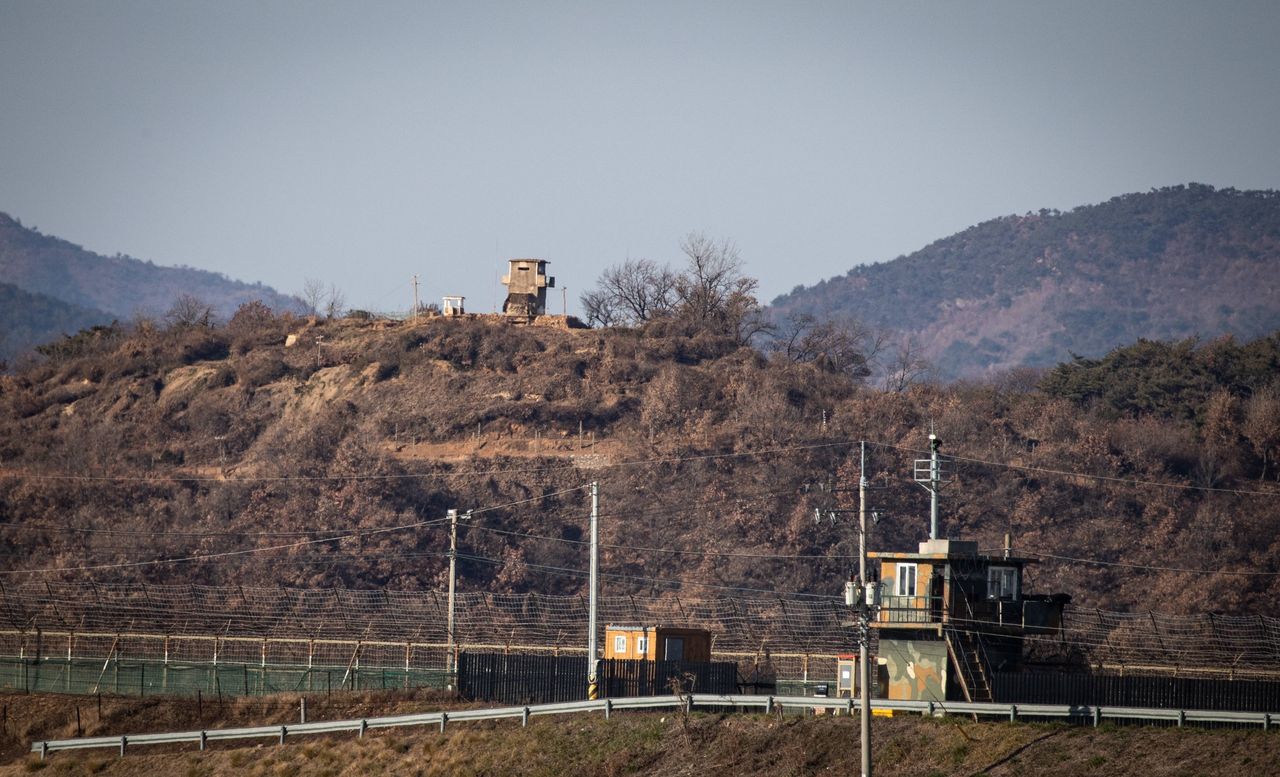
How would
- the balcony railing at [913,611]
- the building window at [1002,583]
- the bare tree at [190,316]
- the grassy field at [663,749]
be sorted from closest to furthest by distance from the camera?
the grassy field at [663,749] < the balcony railing at [913,611] < the building window at [1002,583] < the bare tree at [190,316]

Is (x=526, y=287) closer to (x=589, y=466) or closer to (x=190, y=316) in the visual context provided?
(x=589, y=466)

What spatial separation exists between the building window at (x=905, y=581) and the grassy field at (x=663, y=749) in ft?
22.9

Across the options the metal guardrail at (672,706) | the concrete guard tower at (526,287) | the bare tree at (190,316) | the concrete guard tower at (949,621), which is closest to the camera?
the metal guardrail at (672,706)

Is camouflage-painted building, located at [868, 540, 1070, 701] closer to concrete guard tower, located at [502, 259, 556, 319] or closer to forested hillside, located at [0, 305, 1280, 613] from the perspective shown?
forested hillside, located at [0, 305, 1280, 613]

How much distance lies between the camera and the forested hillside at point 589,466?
83.7m

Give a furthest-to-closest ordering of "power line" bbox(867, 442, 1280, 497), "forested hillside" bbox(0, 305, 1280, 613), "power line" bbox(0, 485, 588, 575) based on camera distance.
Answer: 1. "power line" bbox(867, 442, 1280, 497)
2. "forested hillside" bbox(0, 305, 1280, 613)
3. "power line" bbox(0, 485, 588, 575)

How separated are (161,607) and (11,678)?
618 inches

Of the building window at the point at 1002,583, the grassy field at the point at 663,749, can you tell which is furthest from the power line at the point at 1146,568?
the grassy field at the point at 663,749

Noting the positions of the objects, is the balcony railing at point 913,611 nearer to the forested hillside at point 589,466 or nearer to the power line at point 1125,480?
the forested hillside at point 589,466

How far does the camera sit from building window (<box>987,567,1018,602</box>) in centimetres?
4822

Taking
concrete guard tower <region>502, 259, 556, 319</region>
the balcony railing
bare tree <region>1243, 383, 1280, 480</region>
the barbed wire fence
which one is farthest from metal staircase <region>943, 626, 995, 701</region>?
concrete guard tower <region>502, 259, 556, 319</region>

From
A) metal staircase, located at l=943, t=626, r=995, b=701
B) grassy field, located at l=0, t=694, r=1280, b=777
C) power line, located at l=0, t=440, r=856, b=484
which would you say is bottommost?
grassy field, located at l=0, t=694, r=1280, b=777

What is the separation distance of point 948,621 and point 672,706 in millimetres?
8284

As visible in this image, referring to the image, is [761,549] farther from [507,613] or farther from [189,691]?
[189,691]
